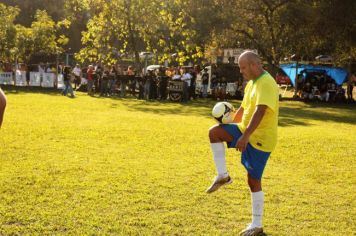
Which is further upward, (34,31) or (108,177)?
(34,31)

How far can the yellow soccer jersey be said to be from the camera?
17.7 feet

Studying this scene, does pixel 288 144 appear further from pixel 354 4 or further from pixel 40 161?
pixel 354 4

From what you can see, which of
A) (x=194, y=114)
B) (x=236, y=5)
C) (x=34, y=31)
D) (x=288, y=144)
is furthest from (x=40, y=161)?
(x=34, y=31)

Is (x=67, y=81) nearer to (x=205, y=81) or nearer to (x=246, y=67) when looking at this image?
(x=205, y=81)

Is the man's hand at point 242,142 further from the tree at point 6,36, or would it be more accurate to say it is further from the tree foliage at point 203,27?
the tree at point 6,36

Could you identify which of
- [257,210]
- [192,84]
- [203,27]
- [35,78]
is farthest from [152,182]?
[35,78]

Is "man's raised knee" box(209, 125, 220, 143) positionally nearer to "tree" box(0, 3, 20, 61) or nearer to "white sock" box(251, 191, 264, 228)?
"white sock" box(251, 191, 264, 228)

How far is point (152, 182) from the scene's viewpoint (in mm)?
8000

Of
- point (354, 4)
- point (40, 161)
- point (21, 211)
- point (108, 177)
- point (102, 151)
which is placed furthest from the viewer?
point (354, 4)

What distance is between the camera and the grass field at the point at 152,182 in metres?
5.96

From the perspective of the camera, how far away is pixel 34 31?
32.8 meters

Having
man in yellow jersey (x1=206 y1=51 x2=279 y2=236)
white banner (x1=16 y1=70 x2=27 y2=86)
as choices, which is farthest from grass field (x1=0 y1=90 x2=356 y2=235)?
white banner (x1=16 y1=70 x2=27 y2=86)

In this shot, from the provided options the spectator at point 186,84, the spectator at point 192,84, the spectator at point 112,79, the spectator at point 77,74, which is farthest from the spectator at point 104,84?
the spectator at point 77,74

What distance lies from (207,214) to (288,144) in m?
6.77
